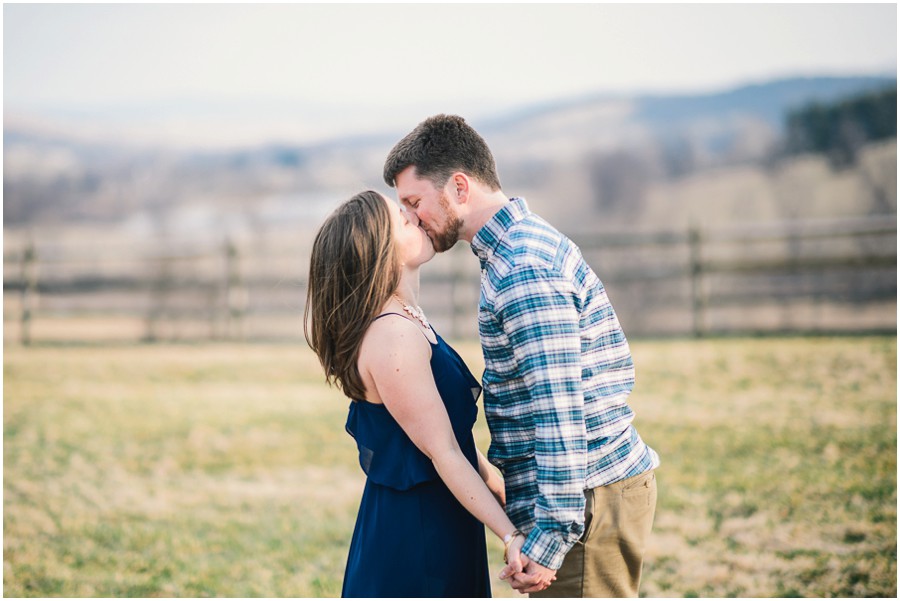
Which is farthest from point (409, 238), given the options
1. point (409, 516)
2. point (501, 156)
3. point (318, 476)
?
point (501, 156)

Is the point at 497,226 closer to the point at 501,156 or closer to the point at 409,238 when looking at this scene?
the point at 409,238

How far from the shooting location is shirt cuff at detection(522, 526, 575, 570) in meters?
2.03

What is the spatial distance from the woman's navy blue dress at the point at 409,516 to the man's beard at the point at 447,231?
0.97ft

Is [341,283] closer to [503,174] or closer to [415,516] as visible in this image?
[415,516]

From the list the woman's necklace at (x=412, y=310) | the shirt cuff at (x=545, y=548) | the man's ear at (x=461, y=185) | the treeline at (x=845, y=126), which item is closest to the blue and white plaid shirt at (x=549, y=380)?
the shirt cuff at (x=545, y=548)

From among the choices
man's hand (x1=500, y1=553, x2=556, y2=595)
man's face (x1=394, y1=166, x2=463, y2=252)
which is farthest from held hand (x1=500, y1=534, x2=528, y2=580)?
man's face (x1=394, y1=166, x2=463, y2=252)

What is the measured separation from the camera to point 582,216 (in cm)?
3481

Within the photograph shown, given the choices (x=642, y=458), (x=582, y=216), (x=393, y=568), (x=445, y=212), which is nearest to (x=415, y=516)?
(x=393, y=568)

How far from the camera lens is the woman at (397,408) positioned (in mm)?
2186

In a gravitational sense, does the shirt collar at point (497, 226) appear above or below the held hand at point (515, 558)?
above

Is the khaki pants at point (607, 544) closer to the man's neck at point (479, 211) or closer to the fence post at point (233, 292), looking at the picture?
the man's neck at point (479, 211)

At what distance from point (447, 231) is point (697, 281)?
9.28 metres

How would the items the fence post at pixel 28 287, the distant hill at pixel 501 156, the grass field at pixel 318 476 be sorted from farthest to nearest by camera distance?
the distant hill at pixel 501 156 → the fence post at pixel 28 287 → the grass field at pixel 318 476

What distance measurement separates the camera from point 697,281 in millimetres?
11031
